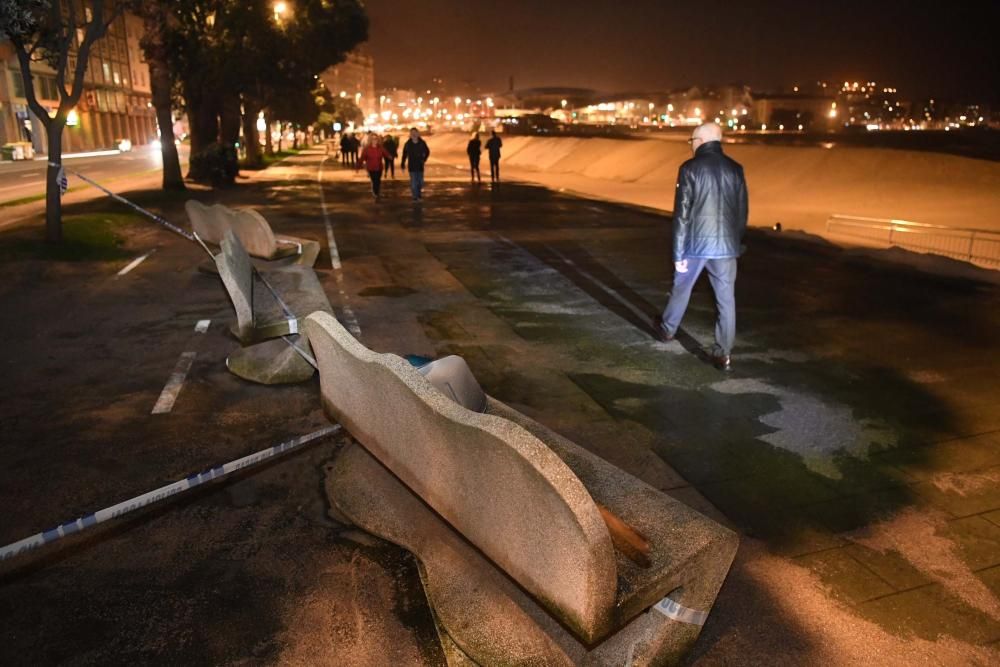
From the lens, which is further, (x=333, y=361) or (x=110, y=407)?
(x=110, y=407)

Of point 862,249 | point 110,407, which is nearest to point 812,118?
point 862,249

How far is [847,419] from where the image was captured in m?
5.23

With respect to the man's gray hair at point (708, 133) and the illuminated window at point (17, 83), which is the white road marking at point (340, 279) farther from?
the illuminated window at point (17, 83)

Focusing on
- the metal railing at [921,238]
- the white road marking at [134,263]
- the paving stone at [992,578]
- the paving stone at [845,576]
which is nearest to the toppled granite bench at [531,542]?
the paving stone at [845,576]

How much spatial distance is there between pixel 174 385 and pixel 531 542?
14.3 ft

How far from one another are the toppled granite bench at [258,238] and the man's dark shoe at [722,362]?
230 inches

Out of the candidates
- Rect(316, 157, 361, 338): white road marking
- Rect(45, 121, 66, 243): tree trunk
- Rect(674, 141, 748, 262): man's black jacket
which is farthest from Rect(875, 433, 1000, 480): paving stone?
Rect(45, 121, 66, 243): tree trunk

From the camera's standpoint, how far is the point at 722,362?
250 inches

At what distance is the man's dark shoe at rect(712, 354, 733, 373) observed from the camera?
6.34 m

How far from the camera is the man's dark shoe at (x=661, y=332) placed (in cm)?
708

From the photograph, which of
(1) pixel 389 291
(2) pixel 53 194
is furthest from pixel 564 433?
(2) pixel 53 194

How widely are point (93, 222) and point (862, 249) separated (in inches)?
594

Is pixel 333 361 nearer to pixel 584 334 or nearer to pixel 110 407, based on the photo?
pixel 110 407

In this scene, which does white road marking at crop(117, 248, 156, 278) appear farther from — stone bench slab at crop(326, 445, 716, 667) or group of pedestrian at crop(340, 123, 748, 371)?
stone bench slab at crop(326, 445, 716, 667)
